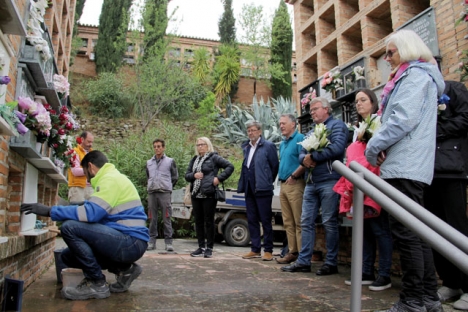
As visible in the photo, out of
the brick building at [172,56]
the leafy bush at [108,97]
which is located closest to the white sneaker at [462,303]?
the brick building at [172,56]

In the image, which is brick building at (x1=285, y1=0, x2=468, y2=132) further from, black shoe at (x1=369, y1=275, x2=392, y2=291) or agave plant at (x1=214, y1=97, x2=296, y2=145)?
agave plant at (x1=214, y1=97, x2=296, y2=145)

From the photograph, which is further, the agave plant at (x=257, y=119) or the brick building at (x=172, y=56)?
the brick building at (x=172, y=56)

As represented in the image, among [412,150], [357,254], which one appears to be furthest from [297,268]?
[357,254]

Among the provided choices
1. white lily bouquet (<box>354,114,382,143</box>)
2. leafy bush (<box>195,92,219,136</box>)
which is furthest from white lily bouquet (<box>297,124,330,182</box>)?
leafy bush (<box>195,92,219,136</box>)

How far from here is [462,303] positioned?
2645 mm

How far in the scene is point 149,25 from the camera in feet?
70.3

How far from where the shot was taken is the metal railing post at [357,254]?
1.92 m

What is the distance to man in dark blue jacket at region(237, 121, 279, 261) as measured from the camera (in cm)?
518

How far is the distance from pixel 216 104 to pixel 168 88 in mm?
6892

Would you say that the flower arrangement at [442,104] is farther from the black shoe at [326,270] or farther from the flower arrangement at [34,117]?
the flower arrangement at [34,117]

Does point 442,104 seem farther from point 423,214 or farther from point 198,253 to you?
point 198,253

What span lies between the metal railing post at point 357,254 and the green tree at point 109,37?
27.0 metres

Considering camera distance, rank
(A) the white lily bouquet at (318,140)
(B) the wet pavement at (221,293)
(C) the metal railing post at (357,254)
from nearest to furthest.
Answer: (C) the metal railing post at (357,254)
(B) the wet pavement at (221,293)
(A) the white lily bouquet at (318,140)

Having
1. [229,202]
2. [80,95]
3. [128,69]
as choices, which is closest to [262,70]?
[128,69]
